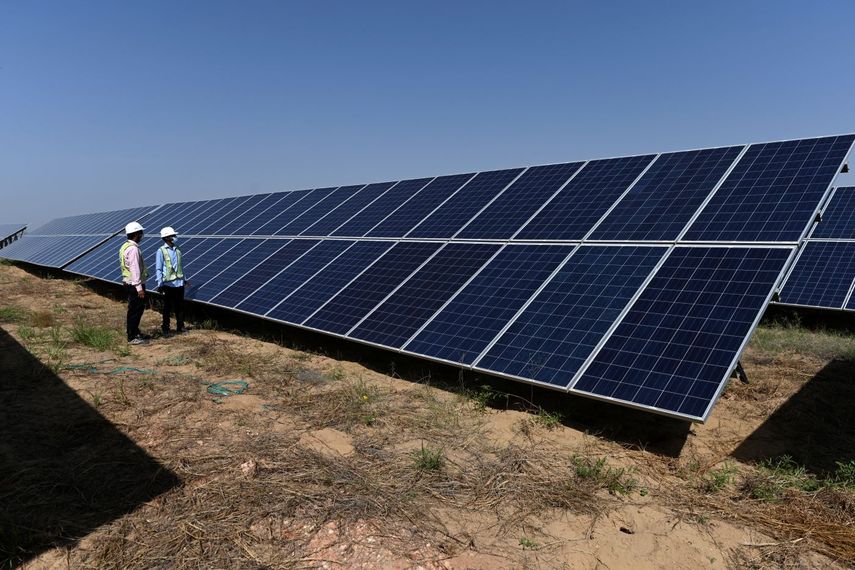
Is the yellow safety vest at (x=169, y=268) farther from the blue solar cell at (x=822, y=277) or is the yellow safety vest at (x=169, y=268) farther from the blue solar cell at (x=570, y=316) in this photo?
the blue solar cell at (x=822, y=277)

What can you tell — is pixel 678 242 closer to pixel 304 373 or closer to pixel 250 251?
pixel 304 373

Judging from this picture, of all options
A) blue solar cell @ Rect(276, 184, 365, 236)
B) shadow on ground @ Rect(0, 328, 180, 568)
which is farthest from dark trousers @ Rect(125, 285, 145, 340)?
blue solar cell @ Rect(276, 184, 365, 236)

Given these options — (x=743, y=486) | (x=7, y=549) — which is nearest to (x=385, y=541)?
(x=7, y=549)

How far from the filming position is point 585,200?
8695 millimetres

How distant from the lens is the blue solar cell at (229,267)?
11.4 meters

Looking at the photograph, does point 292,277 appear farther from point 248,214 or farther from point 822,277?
point 822,277

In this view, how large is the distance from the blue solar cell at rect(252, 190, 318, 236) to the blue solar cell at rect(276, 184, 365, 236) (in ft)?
0.94

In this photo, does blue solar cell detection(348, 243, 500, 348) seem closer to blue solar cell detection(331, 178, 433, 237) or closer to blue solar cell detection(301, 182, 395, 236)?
blue solar cell detection(331, 178, 433, 237)

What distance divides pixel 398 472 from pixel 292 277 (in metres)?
6.17

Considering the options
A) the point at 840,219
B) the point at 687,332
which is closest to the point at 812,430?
the point at 687,332

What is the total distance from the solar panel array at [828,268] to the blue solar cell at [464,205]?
6.98m

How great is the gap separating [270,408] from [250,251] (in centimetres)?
669

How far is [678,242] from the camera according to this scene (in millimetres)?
6883

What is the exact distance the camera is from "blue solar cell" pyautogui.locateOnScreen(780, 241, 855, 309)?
12.5 meters
